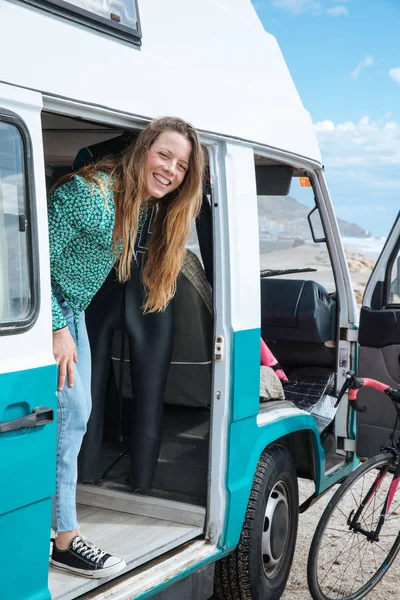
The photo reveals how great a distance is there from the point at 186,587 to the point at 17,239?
1.70 metres

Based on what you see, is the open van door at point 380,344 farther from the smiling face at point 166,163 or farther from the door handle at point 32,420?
the door handle at point 32,420

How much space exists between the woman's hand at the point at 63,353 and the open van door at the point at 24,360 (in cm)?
21

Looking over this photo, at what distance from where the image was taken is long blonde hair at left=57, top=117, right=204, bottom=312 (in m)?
3.06

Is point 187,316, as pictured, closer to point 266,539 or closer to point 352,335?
point 266,539

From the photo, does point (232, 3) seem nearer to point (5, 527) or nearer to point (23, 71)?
point (23, 71)

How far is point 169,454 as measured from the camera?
3973mm

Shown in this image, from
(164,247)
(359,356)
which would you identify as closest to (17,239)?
(164,247)

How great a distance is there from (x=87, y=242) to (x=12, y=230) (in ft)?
1.64

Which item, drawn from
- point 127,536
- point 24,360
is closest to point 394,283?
point 127,536

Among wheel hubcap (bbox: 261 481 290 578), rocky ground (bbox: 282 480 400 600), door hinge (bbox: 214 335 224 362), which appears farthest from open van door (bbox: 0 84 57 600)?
rocky ground (bbox: 282 480 400 600)

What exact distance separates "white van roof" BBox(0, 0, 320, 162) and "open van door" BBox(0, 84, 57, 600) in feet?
0.52

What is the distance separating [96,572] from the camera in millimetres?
2973

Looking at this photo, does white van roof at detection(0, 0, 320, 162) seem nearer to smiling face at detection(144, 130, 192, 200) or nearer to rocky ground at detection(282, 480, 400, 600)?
smiling face at detection(144, 130, 192, 200)

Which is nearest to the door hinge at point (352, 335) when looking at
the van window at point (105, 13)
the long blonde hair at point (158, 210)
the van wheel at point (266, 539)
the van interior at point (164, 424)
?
the van interior at point (164, 424)
